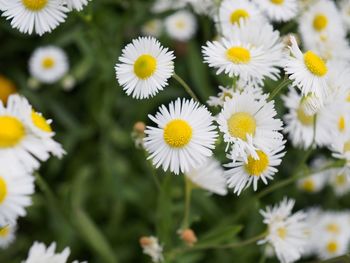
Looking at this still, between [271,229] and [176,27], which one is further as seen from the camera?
[176,27]

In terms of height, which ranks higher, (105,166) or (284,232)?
(105,166)

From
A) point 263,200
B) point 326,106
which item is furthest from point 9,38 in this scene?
point 326,106

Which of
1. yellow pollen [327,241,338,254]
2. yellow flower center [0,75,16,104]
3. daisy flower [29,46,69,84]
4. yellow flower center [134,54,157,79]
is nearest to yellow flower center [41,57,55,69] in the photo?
daisy flower [29,46,69,84]

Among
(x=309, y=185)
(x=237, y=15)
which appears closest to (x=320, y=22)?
(x=237, y=15)

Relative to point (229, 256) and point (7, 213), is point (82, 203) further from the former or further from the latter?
point (7, 213)

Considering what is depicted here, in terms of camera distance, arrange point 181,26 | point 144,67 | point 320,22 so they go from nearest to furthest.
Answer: point 144,67, point 320,22, point 181,26

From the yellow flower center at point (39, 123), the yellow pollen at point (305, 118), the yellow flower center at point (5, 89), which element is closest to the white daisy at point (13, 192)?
the yellow flower center at point (39, 123)

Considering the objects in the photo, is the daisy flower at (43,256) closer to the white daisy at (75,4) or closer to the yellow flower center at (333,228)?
the white daisy at (75,4)

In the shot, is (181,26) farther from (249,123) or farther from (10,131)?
(10,131)
